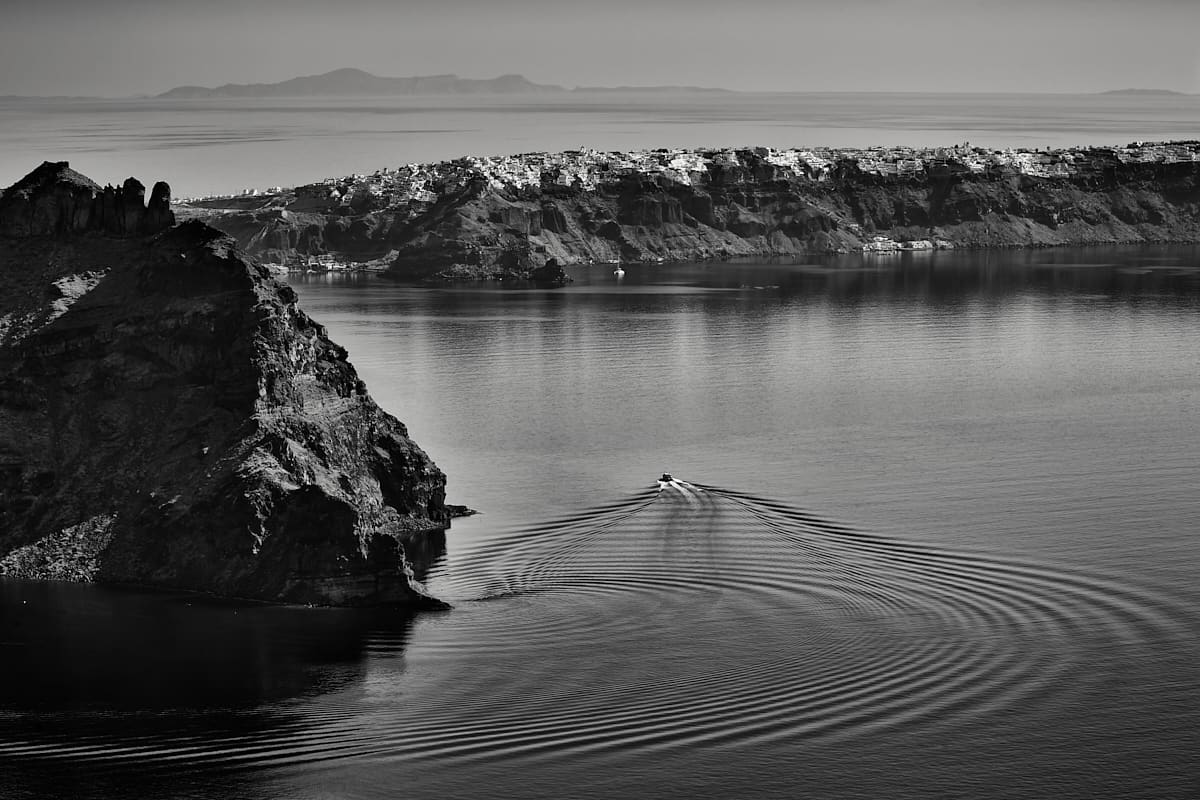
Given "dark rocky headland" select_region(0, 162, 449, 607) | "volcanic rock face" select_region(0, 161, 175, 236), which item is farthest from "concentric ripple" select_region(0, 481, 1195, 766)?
"volcanic rock face" select_region(0, 161, 175, 236)

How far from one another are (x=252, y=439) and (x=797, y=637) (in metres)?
31.2

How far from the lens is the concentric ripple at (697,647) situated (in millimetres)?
55969

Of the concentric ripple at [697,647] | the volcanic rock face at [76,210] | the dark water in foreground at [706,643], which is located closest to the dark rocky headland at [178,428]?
the volcanic rock face at [76,210]

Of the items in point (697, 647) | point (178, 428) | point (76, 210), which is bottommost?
point (697, 647)

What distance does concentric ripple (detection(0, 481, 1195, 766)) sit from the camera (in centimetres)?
5597

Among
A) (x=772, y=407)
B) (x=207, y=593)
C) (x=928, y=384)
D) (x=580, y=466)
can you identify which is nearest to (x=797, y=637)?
(x=207, y=593)

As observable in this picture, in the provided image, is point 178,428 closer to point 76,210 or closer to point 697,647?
point 76,210

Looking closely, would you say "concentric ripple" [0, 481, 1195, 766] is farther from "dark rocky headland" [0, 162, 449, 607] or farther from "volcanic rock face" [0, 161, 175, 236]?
"volcanic rock face" [0, 161, 175, 236]

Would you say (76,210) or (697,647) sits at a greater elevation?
(76,210)

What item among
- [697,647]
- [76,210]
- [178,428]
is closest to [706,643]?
[697,647]

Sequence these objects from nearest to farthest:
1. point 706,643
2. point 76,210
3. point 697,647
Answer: point 697,647
point 706,643
point 76,210

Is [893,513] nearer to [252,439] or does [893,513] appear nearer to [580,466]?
[580,466]

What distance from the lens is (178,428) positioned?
79.9 metres

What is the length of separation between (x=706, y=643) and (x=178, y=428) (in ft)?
110
